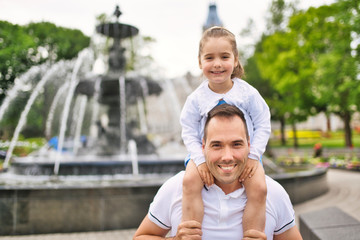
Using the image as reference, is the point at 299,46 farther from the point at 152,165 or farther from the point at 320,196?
the point at 152,165

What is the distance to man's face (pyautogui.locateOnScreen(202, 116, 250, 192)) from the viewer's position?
1.97 meters

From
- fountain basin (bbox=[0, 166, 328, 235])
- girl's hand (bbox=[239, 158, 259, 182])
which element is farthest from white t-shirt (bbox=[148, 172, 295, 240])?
fountain basin (bbox=[0, 166, 328, 235])

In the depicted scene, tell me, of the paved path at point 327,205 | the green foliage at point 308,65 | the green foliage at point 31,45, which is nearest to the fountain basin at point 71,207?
the paved path at point 327,205

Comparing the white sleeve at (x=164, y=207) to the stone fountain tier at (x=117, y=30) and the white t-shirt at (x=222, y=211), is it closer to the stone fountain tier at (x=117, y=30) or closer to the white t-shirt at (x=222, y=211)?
the white t-shirt at (x=222, y=211)

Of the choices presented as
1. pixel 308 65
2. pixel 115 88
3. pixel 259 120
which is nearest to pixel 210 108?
pixel 259 120

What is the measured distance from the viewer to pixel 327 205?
344 inches

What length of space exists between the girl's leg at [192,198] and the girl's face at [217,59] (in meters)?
0.70

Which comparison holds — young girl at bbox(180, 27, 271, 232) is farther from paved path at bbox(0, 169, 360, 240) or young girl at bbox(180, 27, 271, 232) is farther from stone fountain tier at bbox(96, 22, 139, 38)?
stone fountain tier at bbox(96, 22, 139, 38)

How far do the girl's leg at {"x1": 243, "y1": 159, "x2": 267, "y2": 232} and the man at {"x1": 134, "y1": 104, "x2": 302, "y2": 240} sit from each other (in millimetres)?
57

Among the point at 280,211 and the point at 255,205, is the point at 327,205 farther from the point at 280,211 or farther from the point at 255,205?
the point at 255,205

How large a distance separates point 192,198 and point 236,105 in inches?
28.3

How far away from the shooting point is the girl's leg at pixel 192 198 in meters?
2.05

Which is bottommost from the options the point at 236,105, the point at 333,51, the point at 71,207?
the point at 71,207

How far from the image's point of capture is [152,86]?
38.9 ft
